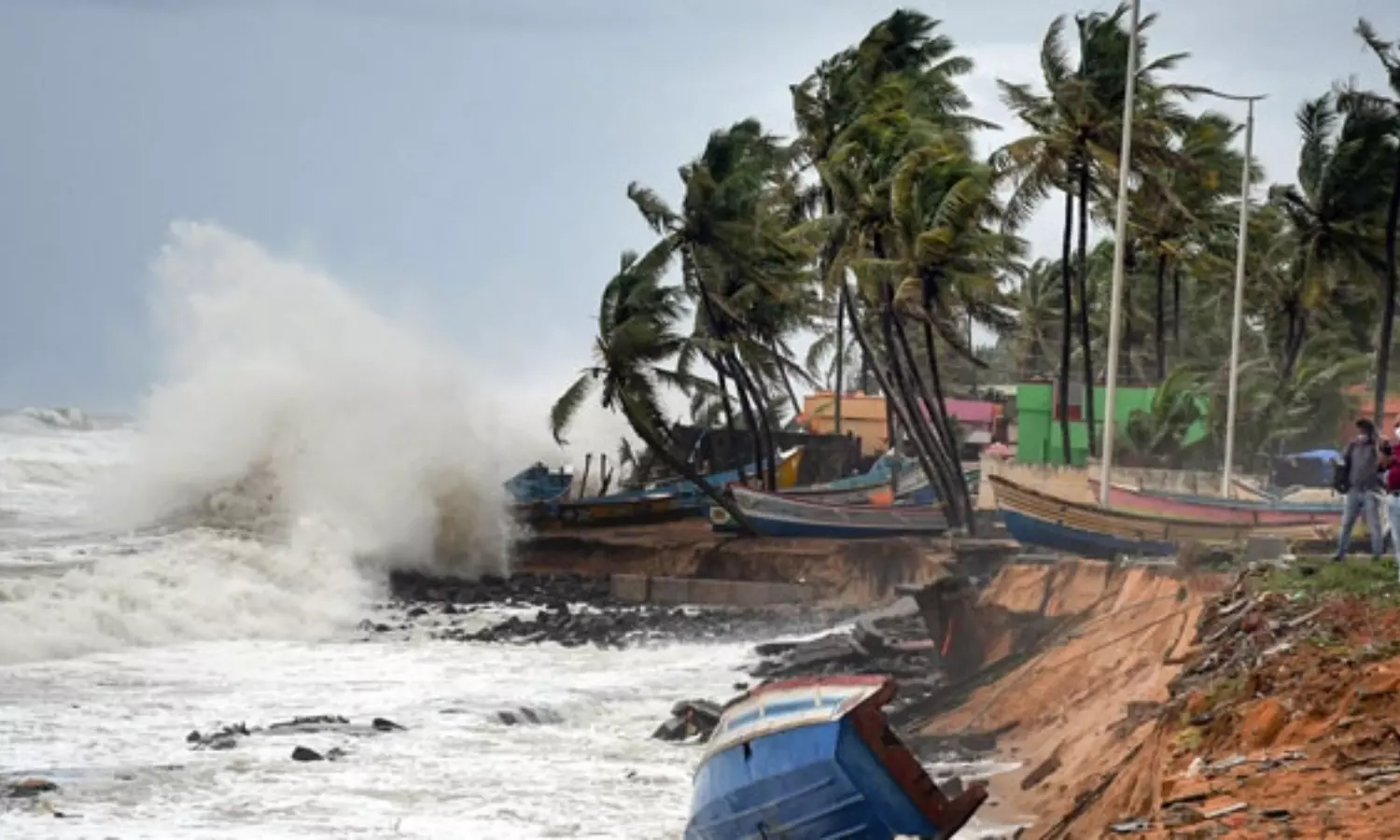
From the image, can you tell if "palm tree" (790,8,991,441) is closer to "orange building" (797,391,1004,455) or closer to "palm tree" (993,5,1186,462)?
"palm tree" (993,5,1186,462)

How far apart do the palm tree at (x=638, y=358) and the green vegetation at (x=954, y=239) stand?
0.06 m

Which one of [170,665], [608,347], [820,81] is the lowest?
[170,665]

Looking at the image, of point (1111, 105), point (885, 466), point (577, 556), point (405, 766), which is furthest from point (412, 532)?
→ point (405, 766)

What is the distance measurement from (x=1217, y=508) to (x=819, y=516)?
471 inches

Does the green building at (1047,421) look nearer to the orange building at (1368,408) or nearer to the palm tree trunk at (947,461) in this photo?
the orange building at (1368,408)

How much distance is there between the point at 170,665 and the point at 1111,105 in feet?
67.6

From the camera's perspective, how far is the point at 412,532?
4369cm

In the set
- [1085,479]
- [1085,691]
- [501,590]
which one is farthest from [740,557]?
[1085,691]

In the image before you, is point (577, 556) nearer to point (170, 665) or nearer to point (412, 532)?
point (412, 532)

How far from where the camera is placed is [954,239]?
36.2m

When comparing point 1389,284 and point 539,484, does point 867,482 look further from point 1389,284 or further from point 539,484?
point 1389,284

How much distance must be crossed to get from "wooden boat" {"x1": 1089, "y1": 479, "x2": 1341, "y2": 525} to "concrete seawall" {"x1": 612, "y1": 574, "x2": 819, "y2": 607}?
6265 millimetres

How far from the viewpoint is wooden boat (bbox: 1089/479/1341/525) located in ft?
95.6

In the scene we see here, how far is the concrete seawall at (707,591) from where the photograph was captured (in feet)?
119
